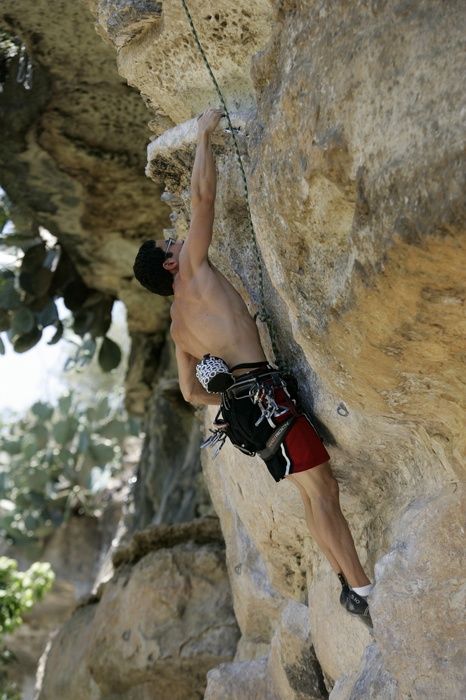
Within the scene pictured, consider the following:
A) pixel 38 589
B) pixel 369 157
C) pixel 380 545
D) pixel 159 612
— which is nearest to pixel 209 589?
pixel 159 612

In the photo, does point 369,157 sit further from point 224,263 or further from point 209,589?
point 209,589

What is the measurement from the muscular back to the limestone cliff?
0.21 meters

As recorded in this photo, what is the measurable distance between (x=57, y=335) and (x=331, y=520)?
5948 mm

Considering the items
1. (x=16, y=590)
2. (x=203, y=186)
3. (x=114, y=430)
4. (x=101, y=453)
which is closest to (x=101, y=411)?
(x=114, y=430)

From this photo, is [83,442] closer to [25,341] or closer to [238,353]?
[25,341]

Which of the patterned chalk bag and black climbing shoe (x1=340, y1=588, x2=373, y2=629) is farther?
the patterned chalk bag

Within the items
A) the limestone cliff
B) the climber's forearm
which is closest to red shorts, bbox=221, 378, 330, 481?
the limestone cliff

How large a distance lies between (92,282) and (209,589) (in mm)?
3929

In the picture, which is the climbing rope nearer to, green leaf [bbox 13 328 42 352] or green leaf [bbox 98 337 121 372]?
green leaf [bbox 13 328 42 352]

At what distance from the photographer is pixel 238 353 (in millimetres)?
4516

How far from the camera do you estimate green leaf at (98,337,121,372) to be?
10.6 metres

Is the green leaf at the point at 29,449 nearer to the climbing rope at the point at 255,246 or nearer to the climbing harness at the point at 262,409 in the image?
the climbing rope at the point at 255,246

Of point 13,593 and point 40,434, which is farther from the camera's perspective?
point 40,434

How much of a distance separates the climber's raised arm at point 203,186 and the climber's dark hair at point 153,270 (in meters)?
0.30
